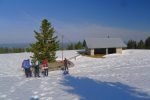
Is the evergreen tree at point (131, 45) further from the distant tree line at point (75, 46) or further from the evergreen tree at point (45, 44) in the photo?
the evergreen tree at point (45, 44)

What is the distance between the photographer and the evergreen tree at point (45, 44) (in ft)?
119

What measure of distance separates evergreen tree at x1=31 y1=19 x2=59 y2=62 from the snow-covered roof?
19.4 m

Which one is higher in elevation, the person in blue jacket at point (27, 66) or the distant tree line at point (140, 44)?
the distant tree line at point (140, 44)

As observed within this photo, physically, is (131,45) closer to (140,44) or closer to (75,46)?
(140,44)

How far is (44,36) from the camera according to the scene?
3691 centimetres

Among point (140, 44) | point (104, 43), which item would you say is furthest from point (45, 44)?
point (140, 44)

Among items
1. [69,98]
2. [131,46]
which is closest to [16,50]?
[131,46]

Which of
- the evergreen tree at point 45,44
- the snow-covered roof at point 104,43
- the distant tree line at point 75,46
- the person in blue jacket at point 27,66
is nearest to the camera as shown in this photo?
the person in blue jacket at point 27,66

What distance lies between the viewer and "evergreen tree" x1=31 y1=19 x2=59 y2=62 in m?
36.2

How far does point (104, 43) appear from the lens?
2293 inches

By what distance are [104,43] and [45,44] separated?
2487cm

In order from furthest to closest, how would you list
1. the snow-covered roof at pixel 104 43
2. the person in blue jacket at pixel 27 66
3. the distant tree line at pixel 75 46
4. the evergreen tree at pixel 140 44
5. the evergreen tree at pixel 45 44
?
the evergreen tree at pixel 140 44 < the distant tree line at pixel 75 46 < the snow-covered roof at pixel 104 43 < the evergreen tree at pixel 45 44 < the person in blue jacket at pixel 27 66

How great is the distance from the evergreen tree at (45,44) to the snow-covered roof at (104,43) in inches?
763

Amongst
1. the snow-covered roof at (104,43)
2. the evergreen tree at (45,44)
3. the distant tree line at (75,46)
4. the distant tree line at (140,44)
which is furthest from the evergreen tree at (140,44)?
the evergreen tree at (45,44)
